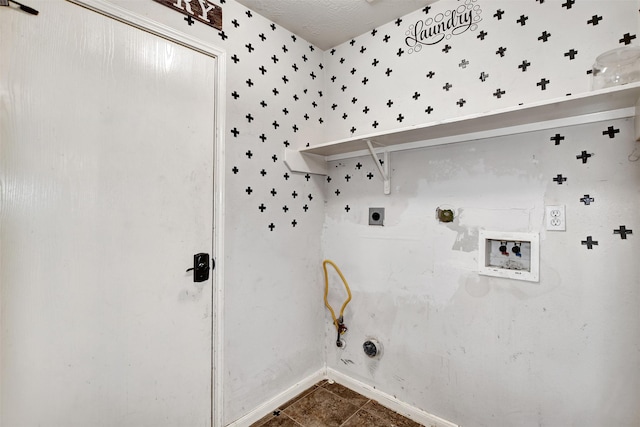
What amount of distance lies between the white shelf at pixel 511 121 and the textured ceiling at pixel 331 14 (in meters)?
0.77

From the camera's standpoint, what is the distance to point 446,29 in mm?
1641

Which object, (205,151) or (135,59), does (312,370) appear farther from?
(135,59)

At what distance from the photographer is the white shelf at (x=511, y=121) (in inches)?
43.3

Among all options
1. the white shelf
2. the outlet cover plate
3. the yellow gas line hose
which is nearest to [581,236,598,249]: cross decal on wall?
the white shelf

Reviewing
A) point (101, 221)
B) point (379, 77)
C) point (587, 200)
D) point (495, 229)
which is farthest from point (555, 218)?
point (101, 221)

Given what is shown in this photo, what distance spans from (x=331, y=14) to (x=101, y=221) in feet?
5.41

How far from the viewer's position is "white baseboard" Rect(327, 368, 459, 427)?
1.69m

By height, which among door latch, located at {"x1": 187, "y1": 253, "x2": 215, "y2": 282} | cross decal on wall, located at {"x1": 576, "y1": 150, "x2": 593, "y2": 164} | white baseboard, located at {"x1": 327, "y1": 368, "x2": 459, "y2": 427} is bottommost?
white baseboard, located at {"x1": 327, "y1": 368, "x2": 459, "y2": 427}

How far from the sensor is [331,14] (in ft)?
5.84

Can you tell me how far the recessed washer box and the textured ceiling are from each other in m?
1.35

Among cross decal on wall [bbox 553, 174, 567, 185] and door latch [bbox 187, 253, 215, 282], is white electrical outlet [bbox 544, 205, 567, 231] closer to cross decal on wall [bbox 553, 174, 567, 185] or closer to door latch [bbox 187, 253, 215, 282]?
cross decal on wall [bbox 553, 174, 567, 185]

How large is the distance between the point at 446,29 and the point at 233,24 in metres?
1.17

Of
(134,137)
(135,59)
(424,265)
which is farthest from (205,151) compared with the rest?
(424,265)

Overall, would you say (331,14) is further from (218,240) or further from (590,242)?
(590,242)
